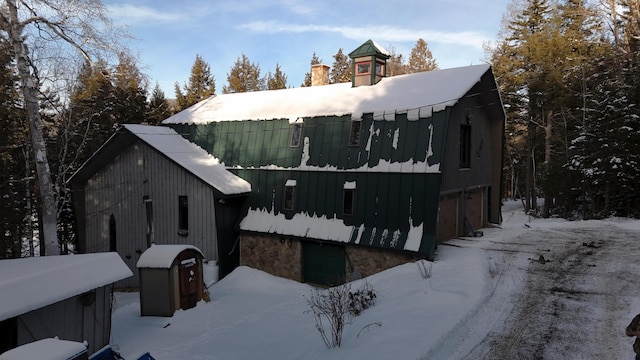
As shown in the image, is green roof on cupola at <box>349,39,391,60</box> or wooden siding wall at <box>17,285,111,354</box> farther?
green roof on cupola at <box>349,39,391,60</box>

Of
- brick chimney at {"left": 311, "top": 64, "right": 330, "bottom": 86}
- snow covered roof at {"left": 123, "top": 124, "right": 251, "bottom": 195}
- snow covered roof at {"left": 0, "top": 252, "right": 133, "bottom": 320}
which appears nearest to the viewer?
snow covered roof at {"left": 0, "top": 252, "right": 133, "bottom": 320}

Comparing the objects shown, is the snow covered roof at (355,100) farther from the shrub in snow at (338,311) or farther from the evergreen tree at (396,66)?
the evergreen tree at (396,66)

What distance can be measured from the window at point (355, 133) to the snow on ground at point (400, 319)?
4.81 meters

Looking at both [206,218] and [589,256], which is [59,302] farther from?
[589,256]

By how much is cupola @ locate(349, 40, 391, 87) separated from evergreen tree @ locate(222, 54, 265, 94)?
3496 centimetres

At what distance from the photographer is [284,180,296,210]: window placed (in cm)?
1503

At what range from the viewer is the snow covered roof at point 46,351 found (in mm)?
4773

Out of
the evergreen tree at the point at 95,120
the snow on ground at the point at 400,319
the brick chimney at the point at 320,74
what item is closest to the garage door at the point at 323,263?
the snow on ground at the point at 400,319

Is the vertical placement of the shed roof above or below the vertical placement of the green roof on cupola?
below

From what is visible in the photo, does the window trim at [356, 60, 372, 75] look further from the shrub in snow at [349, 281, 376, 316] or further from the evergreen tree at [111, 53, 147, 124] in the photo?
the evergreen tree at [111, 53, 147, 124]

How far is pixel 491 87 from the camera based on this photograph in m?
15.4

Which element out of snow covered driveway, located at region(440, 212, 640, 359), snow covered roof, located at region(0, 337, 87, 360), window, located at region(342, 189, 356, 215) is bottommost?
snow covered driveway, located at region(440, 212, 640, 359)

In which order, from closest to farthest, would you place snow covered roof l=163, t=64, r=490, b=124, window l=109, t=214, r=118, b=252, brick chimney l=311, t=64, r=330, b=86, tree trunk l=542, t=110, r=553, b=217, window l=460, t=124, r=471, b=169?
snow covered roof l=163, t=64, r=490, b=124 → window l=460, t=124, r=471, b=169 → window l=109, t=214, r=118, b=252 → brick chimney l=311, t=64, r=330, b=86 → tree trunk l=542, t=110, r=553, b=217

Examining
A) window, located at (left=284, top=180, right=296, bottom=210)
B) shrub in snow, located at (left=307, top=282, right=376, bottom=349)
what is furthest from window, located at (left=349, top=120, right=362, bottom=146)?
shrub in snow, located at (left=307, top=282, right=376, bottom=349)
